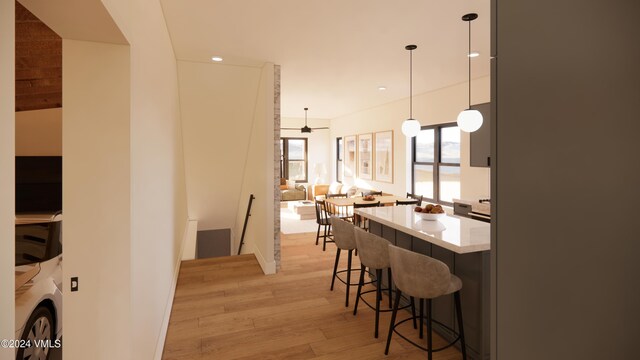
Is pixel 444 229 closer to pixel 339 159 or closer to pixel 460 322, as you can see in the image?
pixel 460 322

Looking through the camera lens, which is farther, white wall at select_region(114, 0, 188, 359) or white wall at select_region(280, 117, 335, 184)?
white wall at select_region(280, 117, 335, 184)

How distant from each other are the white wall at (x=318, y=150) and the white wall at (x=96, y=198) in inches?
341

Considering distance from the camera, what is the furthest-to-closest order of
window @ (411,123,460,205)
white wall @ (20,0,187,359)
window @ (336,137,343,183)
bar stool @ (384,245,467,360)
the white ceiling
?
1. window @ (336,137,343,183)
2. window @ (411,123,460,205)
3. the white ceiling
4. bar stool @ (384,245,467,360)
5. white wall @ (20,0,187,359)

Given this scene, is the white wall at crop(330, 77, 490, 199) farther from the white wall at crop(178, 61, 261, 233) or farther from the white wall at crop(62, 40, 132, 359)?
the white wall at crop(62, 40, 132, 359)

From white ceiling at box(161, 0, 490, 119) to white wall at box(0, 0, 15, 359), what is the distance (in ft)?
7.26

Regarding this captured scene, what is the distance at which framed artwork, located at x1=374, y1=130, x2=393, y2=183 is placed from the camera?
23.2 feet

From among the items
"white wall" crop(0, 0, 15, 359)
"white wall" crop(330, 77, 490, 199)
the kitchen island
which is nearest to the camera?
"white wall" crop(0, 0, 15, 359)

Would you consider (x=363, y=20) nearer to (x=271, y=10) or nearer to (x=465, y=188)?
(x=271, y=10)

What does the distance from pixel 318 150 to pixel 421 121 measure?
4.68 metres

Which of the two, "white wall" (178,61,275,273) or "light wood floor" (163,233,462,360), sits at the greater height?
"white wall" (178,61,275,273)

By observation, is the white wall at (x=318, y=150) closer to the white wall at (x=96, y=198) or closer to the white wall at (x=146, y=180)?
the white wall at (x=146, y=180)

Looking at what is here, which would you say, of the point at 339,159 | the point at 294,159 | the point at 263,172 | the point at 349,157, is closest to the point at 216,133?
the point at 263,172

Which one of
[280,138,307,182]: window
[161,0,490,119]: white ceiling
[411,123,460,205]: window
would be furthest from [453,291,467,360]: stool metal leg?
[280,138,307,182]: window

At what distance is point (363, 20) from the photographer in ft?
9.41
